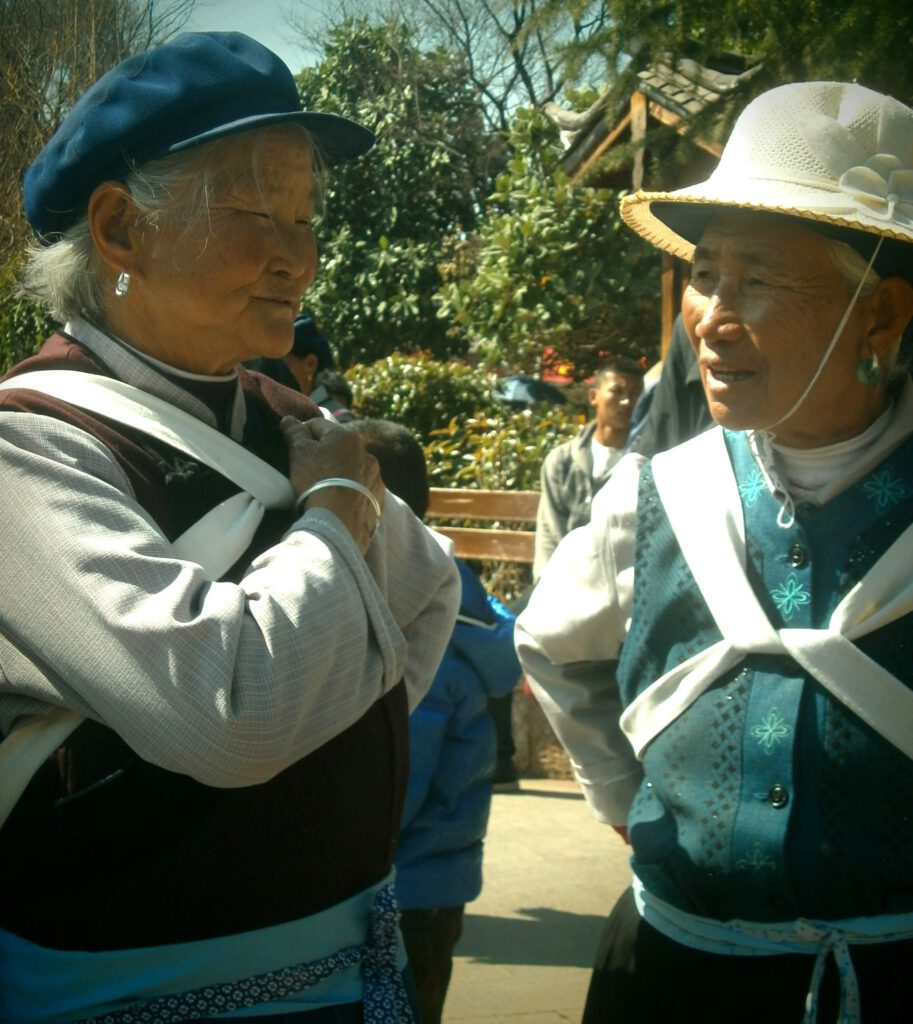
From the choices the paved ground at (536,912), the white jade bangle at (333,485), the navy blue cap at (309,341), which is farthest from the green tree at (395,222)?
the white jade bangle at (333,485)

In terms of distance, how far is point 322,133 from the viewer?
2.06m

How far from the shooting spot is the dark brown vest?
5.63 ft

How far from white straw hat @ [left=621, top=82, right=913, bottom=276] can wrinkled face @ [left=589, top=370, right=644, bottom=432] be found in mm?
4928

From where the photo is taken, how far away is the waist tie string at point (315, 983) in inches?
69.4

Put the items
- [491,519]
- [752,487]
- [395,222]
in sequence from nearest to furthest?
[752,487] → [491,519] → [395,222]

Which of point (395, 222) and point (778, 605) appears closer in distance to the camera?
point (778, 605)

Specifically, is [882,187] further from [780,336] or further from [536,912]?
[536,912]

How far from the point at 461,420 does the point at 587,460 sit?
411cm

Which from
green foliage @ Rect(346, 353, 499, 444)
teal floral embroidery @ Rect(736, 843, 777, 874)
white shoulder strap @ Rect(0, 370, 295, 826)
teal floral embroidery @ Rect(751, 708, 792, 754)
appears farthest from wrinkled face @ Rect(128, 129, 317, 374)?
green foliage @ Rect(346, 353, 499, 444)

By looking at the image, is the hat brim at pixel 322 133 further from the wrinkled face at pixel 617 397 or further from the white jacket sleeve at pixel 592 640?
the wrinkled face at pixel 617 397

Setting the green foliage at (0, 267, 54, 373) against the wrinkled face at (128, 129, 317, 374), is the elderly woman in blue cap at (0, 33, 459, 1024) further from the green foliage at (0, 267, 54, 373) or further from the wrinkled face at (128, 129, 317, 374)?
the green foliage at (0, 267, 54, 373)

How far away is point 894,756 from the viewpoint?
81.4 inches

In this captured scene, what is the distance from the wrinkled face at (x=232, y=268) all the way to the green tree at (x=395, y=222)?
1544cm

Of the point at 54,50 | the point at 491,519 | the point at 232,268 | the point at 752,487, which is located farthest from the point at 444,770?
the point at 491,519
